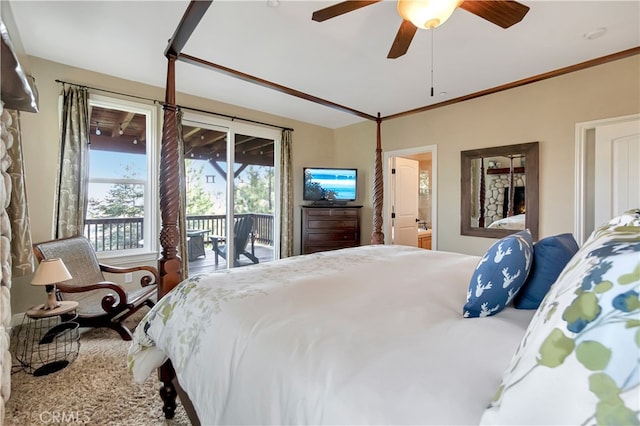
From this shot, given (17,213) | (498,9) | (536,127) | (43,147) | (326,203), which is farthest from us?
(326,203)

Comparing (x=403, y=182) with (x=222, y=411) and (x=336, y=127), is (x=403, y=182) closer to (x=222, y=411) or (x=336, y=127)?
(x=336, y=127)

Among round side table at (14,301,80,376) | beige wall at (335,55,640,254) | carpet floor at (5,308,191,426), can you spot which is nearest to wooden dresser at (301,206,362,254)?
beige wall at (335,55,640,254)

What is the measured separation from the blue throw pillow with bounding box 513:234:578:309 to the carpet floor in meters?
1.78

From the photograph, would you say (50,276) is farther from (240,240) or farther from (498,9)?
(498,9)

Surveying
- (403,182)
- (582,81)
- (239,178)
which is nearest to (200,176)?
(239,178)

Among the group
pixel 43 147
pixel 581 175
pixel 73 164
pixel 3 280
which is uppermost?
pixel 43 147

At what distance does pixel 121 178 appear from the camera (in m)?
3.39

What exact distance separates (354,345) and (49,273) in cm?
240

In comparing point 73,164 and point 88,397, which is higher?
point 73,164

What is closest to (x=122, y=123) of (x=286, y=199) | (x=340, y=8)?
(x=286, y=199)

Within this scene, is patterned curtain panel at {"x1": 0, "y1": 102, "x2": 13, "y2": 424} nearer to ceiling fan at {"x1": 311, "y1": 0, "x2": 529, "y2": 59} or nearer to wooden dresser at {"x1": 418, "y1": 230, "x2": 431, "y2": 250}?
ceiling fan at {"x1": 311, "y1": 0, "x2": 529, "y2": 59}

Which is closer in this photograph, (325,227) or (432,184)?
(432,184)

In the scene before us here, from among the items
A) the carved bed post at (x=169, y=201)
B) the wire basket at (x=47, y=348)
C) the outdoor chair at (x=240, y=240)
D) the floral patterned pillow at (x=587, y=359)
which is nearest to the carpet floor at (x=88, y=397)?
the wire basket at (x=47, y=348)

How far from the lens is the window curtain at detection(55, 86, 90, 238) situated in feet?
9.33
